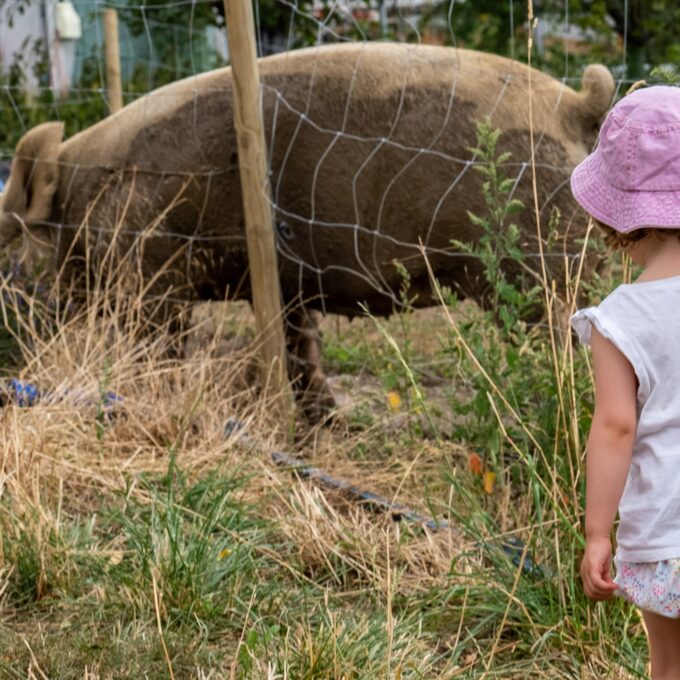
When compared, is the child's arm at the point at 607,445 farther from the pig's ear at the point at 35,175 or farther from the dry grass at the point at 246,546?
the pig's ear at the point at 35,175

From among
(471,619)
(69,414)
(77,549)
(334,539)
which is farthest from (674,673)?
(69,414)

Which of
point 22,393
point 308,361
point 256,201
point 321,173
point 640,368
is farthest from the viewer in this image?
point 308,361

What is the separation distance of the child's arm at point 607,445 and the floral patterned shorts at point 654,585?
5 centimetres

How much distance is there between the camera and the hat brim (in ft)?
7.04

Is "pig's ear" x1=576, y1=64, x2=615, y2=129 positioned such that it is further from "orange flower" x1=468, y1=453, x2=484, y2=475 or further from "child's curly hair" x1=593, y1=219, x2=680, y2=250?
"child's curly hair" x1=593, y1=219, x2=680, y2=250

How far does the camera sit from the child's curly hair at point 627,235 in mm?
2213

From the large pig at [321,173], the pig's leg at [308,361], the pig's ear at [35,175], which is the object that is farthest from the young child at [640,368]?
the pig's ear at [35,175]

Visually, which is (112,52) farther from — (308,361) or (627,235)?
(627,235)

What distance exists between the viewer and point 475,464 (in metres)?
3.73

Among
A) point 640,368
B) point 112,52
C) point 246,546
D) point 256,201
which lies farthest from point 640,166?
point 112,52

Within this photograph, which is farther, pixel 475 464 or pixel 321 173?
pixel 321 173

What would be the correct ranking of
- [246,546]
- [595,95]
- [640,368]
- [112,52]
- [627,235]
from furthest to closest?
[112,52], [595,95], [246,546], [627,235], [640,368]

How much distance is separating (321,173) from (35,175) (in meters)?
1.40

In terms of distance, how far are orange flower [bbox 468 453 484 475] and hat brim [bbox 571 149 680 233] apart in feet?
5.11
